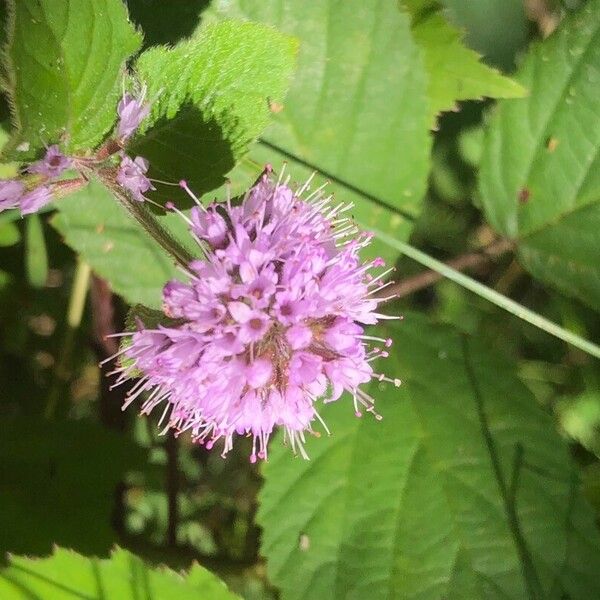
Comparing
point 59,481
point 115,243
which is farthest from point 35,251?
point 59,481

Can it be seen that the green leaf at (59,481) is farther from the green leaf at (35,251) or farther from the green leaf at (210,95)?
the green leaf at (210,95)

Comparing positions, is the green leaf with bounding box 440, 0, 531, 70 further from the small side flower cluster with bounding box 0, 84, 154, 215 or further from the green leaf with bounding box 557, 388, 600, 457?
the small side flower cluster with bounding box 0, 84, 154, 215

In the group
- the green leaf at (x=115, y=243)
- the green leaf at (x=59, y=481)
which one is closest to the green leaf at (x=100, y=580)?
the green leaf at (x=59, y=481)

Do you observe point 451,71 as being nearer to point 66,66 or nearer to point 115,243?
point 115,243

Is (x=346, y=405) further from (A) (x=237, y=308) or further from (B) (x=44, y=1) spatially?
(B) (x=44, y=1)

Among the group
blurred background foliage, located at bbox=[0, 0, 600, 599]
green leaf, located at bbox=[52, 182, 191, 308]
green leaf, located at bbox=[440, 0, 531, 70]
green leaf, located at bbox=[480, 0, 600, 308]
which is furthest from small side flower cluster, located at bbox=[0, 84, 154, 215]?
green leaf, located at bbox=[440, 0, 531, 70]

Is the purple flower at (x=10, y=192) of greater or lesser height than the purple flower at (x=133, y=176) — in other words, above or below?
above
